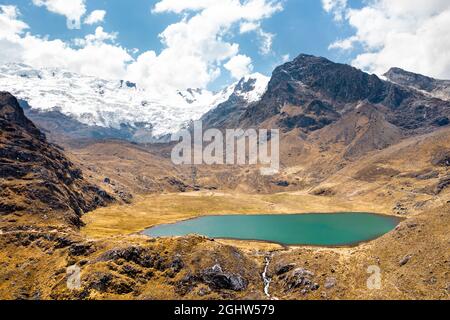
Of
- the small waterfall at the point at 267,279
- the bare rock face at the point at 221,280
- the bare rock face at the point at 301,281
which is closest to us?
the bare rock face at the point at 301,281

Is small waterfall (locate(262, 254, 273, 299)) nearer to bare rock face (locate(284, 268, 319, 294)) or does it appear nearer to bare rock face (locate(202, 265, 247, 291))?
bare rock face (locate(284, 268, 319, 294))

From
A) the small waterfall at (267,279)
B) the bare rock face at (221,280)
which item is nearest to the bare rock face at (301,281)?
the small waterfall at (267,279)

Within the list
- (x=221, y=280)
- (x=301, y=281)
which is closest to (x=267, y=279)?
(x=301, y=281)

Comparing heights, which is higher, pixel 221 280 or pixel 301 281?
pixel 221 280

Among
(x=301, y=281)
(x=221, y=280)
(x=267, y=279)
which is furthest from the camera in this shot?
(x=267, y=279)

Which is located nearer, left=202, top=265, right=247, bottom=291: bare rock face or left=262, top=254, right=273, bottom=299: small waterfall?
left=202, top=265, right=247, bottom=291: bare rock face

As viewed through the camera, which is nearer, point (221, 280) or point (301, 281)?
point (221, 280)

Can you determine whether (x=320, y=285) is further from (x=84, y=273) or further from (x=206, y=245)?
(x=84, y=273)

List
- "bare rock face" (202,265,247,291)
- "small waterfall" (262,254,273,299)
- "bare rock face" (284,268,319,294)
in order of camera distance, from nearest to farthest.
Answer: "bare rock face" (284,268,319,294)
"bare rock face" (202,265,247,291)
"small waterfall" (262,254,273,299)

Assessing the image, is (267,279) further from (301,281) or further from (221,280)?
(221,280)

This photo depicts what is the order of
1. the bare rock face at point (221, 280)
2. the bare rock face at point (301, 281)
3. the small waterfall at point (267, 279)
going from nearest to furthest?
the bare rock face at point (301, 281) < the bare rock face at point (221, 280) < the small waterfall at point (267, 279)

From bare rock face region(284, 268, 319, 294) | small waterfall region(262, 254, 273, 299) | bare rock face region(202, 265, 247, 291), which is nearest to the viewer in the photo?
bare rock face region(284, 268, 319, 294)

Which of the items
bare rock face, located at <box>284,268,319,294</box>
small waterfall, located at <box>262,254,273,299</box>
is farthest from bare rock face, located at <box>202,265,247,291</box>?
bare rock face, located at <box>284,268,319,294</box>

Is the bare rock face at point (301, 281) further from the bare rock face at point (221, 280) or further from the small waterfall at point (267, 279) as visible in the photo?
the bare rock face at point (221, 280)
